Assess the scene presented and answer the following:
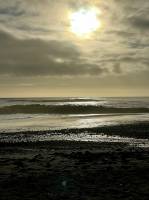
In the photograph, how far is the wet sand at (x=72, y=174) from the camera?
→ 33.3ft

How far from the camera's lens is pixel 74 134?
28234mm

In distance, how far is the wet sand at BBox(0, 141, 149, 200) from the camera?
10164 mm

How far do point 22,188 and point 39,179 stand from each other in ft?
4.06

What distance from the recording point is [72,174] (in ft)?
41.9

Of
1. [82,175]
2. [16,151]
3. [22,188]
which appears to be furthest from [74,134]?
[22,188]

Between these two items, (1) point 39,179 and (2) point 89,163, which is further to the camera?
(2) point 89,163

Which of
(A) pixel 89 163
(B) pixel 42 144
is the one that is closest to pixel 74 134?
(B) pixel 42 144

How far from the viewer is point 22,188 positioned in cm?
1083

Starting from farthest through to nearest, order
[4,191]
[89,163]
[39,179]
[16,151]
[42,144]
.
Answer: [42,144], [16,151], [89,163], [39,179], [4,191]

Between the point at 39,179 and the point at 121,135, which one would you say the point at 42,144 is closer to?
the point at 121,135

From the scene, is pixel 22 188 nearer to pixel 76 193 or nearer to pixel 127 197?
pixel 76 193

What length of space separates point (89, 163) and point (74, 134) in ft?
43.3

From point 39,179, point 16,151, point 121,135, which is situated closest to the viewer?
point 39,179

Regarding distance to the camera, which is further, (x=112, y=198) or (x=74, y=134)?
(x=74, y=134)
